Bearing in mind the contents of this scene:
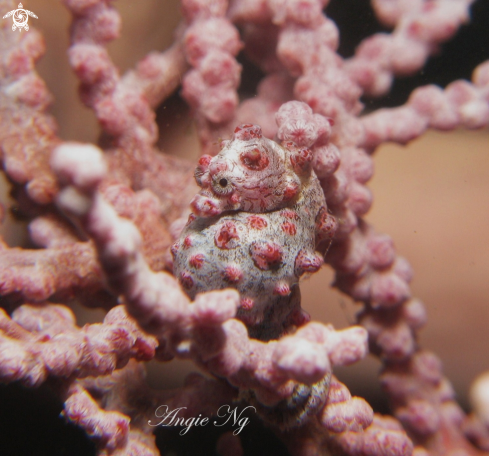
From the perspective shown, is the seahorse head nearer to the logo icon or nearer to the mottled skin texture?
the mottled skin texture

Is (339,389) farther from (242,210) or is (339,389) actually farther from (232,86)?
(232,86)

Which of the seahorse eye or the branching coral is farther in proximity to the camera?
the seahorse eye

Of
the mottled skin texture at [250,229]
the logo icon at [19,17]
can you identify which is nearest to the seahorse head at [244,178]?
the mottled skin texture at [250,229]

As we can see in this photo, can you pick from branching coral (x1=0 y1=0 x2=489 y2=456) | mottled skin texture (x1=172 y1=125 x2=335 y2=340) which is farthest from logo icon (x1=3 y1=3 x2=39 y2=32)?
mottled skin texture (x1=172 y1=125 x2=335 y2=340)

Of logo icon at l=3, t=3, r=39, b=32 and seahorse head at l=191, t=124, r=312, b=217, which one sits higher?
logo icon at l=3, t=3, r=39, b=32

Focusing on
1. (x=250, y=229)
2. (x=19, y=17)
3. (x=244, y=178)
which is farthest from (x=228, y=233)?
(x=19, y=17)

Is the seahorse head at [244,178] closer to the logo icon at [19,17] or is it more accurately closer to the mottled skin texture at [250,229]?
the mottled skin texture at [250,229]

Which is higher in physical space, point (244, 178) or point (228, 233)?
point (244, 178)

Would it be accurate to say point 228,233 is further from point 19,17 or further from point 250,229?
point 19,17
